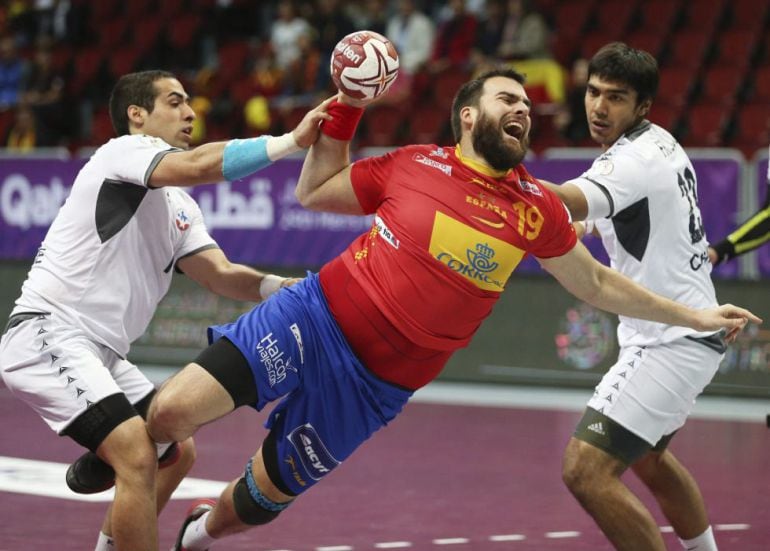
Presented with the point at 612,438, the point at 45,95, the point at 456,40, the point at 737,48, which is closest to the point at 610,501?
the point at 612,438

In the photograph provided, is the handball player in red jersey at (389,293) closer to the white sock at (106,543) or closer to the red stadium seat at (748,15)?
the white sock at (106,543)

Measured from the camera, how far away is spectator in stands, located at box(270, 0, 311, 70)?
738 inches

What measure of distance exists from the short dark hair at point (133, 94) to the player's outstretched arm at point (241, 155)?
2.94ft

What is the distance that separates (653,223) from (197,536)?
244cm

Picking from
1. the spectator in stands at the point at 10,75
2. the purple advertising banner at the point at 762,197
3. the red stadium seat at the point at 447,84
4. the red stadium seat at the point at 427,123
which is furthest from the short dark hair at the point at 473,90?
the spectator in stands at the point at 10,75

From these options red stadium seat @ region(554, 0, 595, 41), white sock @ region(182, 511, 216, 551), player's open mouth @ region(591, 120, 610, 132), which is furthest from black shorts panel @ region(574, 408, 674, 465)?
red stadium seat @ region(554, 0, 595, 41)

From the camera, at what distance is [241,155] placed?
5.80 meters

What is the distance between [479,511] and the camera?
27.8 ft

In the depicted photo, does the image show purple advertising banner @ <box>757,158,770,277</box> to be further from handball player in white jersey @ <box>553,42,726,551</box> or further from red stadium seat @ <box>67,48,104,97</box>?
red stadium seat @ <box>67,48,104,97</box>

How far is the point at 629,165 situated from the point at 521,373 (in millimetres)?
7873

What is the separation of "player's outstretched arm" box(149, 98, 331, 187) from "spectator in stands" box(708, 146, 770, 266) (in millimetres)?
2232

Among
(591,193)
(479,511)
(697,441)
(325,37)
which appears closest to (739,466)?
(697,441)

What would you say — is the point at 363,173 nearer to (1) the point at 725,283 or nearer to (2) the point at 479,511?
(2) the point at 479,511

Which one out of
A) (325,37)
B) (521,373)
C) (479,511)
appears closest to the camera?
(479,511)
